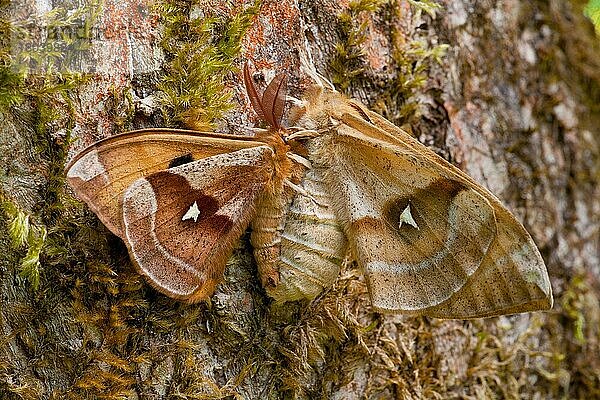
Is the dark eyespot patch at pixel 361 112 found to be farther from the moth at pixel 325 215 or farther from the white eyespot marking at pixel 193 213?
the white eyespot marking at pixel 193 213

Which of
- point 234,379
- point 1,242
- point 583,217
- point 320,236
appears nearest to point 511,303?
point 320,236

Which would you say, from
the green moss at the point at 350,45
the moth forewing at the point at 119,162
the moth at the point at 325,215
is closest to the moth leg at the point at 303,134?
the moth at the point at 325,215

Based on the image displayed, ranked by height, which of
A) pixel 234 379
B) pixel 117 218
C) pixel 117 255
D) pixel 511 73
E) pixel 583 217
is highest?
pixel 117 218

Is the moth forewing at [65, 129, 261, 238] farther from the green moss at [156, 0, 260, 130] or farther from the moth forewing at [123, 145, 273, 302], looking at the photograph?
the green moss at [156, 0, 260, 130]

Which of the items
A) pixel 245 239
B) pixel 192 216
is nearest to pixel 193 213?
pixel 192 216

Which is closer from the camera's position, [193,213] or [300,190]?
[193,213]

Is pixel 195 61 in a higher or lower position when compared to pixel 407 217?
higher

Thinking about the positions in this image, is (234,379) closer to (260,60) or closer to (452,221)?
(452,221)

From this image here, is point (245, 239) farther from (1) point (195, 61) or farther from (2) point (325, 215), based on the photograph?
(1) point (195, 61)
